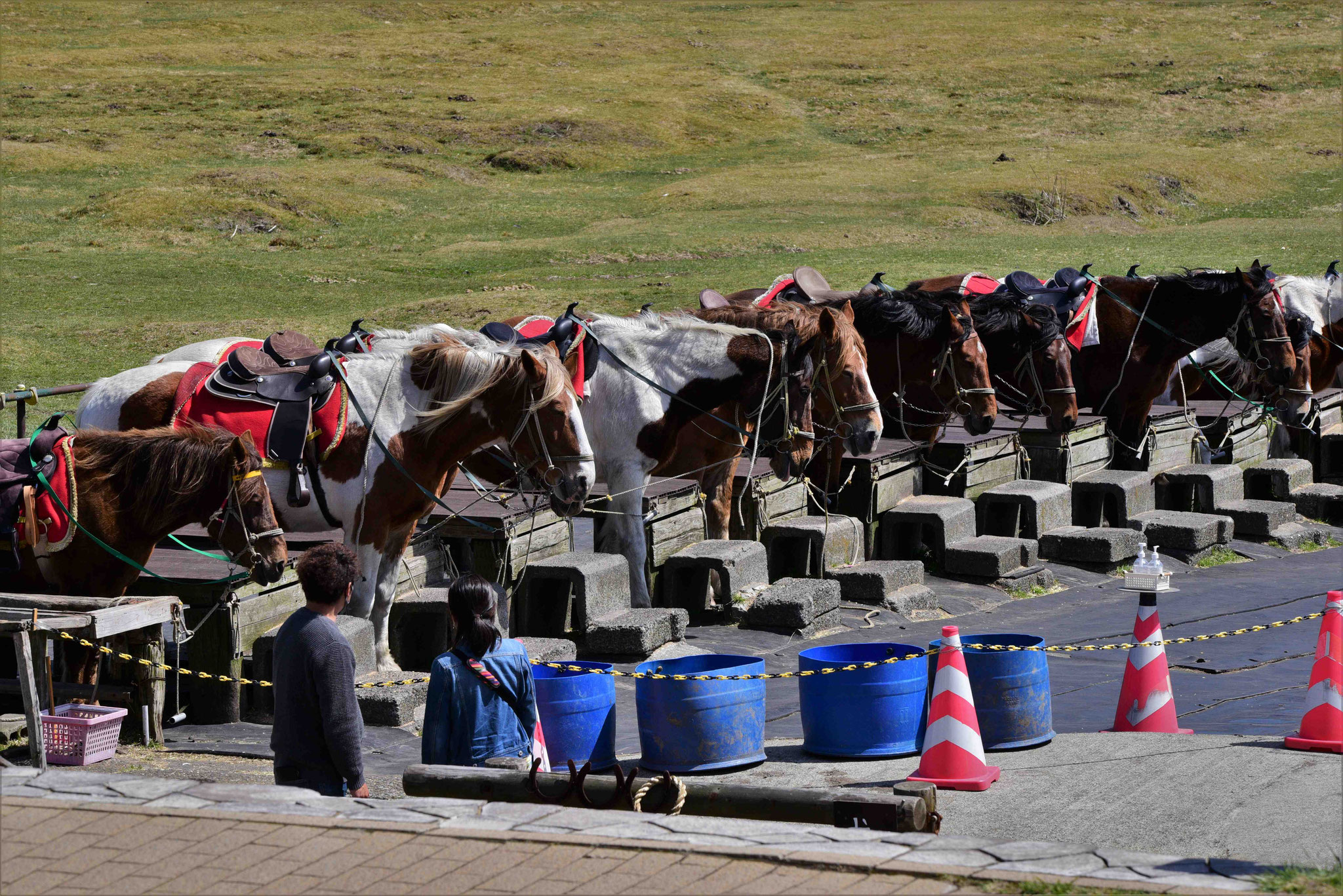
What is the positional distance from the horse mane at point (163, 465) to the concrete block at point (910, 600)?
6.01 m

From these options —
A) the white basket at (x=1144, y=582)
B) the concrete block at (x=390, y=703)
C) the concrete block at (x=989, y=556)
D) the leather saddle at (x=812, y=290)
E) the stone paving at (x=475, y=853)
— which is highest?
the leather saddle at (x=812, y=290)

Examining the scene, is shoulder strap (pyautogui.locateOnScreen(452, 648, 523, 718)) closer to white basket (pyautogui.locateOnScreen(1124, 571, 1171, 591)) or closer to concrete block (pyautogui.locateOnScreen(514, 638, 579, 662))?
concrete block (pyautogui.locateOnScreen(514, 638, 579, 662))

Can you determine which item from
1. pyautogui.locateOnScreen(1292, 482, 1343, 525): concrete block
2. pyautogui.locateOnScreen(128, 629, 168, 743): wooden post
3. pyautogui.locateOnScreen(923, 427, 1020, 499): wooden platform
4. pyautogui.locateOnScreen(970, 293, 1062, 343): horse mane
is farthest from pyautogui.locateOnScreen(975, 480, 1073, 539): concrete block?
pyautogui.locateOnScreen(128, 629, 168, 743): wooden post

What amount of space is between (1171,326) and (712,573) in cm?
647

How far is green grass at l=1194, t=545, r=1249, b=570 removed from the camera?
53.4 feet

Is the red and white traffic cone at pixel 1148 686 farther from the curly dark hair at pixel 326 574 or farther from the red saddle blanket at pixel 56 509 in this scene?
the red saddle blanket at pixel 56 509

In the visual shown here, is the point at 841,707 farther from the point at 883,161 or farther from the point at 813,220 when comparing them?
the point at 883,161

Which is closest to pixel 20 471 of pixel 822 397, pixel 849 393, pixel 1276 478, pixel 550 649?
pixel 550 649

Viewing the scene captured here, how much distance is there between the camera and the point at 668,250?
40906 mm

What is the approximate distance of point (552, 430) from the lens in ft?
35.1

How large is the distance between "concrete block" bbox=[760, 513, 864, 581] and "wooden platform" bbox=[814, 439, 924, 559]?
48 cm

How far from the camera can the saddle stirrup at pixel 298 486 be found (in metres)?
10.5

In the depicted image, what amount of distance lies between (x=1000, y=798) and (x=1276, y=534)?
1056cm

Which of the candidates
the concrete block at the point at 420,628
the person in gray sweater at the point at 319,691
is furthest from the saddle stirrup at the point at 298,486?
the person in gray sweater at the point at 319,691
